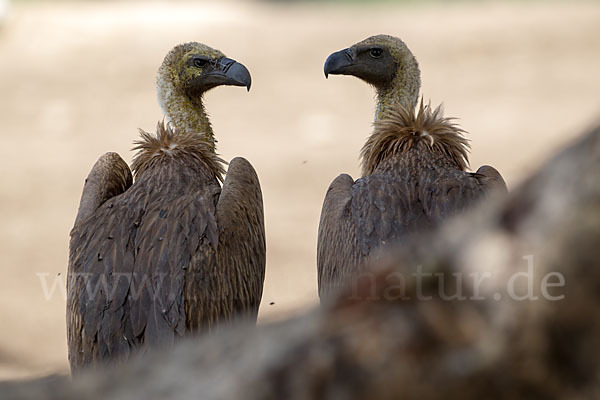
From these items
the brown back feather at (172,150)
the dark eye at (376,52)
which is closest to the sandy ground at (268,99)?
the brown back feather at (172,150)

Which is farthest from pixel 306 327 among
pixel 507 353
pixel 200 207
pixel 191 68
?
pixel 191 68

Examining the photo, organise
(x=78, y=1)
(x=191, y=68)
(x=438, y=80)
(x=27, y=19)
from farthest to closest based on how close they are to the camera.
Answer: (x=78, y=1) < (x=27, y=19) < (x=438, y=80) < (x=191, y=68)

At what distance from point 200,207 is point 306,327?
3.03 metres

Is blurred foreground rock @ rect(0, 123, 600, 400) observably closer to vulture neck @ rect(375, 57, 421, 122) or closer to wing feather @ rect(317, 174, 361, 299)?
wing feather @ rect(317, 174, 361, 299)

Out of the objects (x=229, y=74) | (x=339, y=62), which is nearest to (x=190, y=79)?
(x=229, y=74)

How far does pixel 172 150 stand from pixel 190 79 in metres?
0.71

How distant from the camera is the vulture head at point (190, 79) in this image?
235 inches

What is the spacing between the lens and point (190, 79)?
599 cm

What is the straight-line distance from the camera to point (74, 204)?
530 inches

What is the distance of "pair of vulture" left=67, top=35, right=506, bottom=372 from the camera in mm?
4438

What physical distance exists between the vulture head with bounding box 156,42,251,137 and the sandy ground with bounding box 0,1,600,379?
3.38 meters

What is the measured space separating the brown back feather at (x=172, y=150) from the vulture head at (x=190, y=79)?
0.34m

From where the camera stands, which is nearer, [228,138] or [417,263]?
[417,263]

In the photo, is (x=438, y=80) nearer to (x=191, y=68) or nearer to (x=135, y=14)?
(x=135, y=14)
